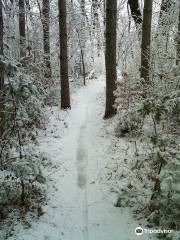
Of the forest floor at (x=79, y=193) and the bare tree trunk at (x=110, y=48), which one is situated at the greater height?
the bare tree trunk at (x=110, y=48)

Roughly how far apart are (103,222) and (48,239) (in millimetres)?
1037

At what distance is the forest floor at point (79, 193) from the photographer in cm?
553

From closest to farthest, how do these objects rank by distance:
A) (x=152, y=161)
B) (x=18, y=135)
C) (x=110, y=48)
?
(x=18, y=135), (x=152, y=161), (x=110, y=48)

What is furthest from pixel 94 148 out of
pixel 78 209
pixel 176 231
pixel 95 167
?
pixel 176 231

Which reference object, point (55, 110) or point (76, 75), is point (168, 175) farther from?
point (76, 75)

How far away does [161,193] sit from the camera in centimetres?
535

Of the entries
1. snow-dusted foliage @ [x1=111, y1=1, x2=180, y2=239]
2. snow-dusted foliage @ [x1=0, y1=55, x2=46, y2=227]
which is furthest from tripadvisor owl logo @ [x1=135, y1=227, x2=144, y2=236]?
snow-dusted foliage @ [x1=0, y1=55, x2=46, y2=227]

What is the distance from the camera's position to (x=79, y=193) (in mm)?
6875

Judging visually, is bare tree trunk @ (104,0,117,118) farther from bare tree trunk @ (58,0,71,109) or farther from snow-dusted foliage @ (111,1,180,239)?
bare tree trunk @ (58,0,71,109)

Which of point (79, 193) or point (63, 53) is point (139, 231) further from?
point (63, 53)

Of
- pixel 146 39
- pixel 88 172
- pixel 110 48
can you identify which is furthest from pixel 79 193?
pixel 146 39

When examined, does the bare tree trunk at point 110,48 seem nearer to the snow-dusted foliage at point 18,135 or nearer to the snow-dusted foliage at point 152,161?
the snow-dusted foliage at point 152,161

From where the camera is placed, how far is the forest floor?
5527 mm

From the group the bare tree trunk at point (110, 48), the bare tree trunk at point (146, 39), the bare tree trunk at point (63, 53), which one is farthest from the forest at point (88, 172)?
the bare tree trunk at point (63, 53)
